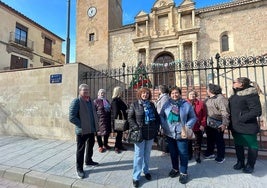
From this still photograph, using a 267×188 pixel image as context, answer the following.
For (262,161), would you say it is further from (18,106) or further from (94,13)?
(94,13)

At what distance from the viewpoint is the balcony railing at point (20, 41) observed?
60.2 ft

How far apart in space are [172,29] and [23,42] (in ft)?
54.1

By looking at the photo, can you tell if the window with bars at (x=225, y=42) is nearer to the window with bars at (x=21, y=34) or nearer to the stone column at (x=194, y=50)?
the stone column at (x=194, y=50)

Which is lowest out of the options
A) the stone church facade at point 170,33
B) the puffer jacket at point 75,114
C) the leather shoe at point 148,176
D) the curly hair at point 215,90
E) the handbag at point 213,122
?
the leather shoe at point 148,176

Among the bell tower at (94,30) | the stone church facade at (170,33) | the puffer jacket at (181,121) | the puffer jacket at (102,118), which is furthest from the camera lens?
the bell tower at (94,30)

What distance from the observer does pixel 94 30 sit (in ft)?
60.3

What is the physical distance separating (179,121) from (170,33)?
14123 mm

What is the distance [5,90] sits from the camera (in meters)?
7.23

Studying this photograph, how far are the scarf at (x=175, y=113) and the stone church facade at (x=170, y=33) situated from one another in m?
12.6

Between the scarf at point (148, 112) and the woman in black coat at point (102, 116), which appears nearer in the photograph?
the scarf at point (148, 112)

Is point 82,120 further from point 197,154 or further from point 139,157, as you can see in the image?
point 197,154

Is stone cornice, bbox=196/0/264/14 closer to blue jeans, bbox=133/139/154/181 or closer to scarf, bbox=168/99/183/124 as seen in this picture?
scarf, bbox=168/99/183/124

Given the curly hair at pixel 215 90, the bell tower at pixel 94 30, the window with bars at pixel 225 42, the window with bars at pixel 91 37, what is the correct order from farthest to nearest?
the window with bars at pixel 91 37, the bell tower at pixel 94 30, the window with bars at pixel 225 42, the curly hair at pixel 215 90

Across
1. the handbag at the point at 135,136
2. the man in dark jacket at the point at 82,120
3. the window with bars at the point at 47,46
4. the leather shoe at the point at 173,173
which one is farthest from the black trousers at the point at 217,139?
the window with bars at the point at 47,46
